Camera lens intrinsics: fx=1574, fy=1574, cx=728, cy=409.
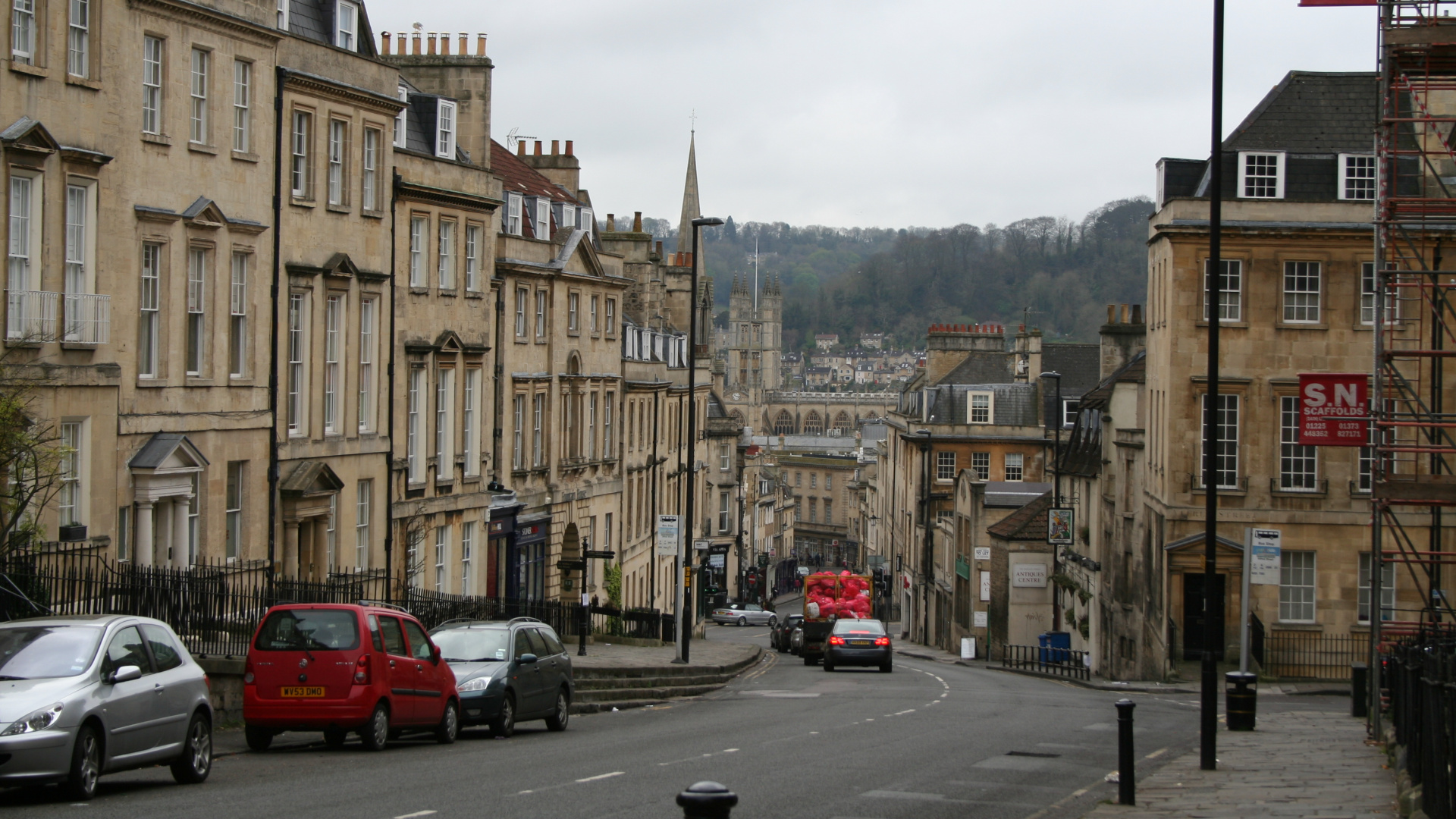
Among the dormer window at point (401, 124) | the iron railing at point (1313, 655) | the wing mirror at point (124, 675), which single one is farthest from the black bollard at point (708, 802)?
the iron railing at point (1313, 655)

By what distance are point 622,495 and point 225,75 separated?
26874mm

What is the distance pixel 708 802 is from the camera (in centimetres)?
698

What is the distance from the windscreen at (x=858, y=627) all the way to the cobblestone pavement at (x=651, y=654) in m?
2.89

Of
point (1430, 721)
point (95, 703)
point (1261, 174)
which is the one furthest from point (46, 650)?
point (1261, 174)

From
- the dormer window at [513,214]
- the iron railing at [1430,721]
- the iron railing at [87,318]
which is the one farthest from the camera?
the dormer window at [513,214]

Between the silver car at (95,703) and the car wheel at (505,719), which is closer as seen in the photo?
the silver car at (95,703)

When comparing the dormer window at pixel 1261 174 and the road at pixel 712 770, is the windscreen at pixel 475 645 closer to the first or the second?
the road at pixel 712 770

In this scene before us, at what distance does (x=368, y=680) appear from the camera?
17219 mm

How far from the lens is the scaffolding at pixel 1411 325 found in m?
22.8

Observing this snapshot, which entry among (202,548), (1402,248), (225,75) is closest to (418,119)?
(225,75)

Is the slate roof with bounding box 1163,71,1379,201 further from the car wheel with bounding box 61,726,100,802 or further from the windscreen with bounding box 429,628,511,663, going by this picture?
the car wheel with bounding box 61,726,100,802

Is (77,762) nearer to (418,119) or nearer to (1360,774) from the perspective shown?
(1360,774)

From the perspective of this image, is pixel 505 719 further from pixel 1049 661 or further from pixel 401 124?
pixel 1049 661

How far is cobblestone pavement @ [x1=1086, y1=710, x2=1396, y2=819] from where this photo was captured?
45.2 feet
